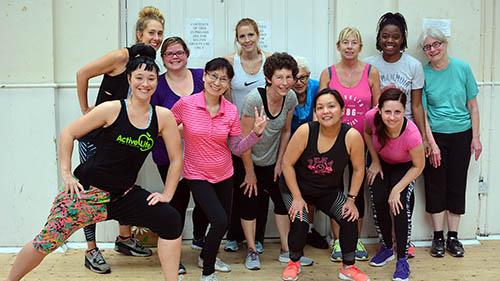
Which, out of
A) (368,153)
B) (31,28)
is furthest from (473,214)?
(31,28)

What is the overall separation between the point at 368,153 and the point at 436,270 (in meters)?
0.86

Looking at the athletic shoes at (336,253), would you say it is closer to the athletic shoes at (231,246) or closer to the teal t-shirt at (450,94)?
the athletic shoes at (231,246)

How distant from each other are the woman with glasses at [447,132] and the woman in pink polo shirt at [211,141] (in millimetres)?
1326

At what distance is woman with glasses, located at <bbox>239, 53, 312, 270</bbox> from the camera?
11.6ft

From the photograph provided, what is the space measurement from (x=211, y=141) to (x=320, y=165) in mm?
653

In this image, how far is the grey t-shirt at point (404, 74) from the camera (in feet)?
13.0

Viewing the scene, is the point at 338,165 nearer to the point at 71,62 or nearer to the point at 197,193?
the point at 197,193

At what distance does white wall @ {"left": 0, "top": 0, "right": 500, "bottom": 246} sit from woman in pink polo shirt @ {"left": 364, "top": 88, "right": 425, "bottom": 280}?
1.76 ft

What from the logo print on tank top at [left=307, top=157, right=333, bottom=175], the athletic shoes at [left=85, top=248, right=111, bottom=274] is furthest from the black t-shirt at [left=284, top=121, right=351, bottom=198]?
the athletic shoes at [left=85, top=248, right=111, bottom=274]

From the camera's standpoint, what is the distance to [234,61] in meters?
3.95

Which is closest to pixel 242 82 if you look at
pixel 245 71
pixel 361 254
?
pixel 245 71

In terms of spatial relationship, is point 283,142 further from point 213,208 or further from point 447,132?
point 447,132

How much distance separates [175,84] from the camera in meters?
3.74

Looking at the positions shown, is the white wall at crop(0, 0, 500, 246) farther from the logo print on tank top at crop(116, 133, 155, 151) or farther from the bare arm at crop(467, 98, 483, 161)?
the logo print on tank top at crop(116, 133, 155, 151)
